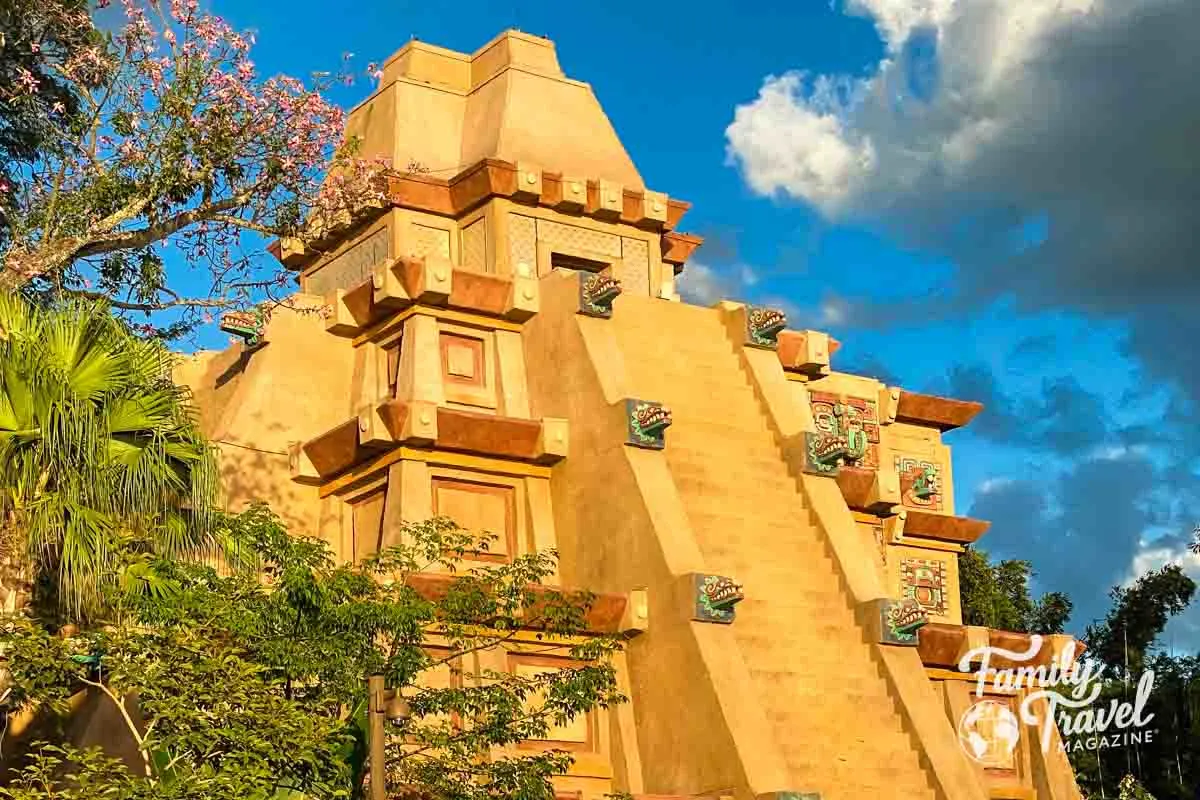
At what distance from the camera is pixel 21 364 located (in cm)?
1421

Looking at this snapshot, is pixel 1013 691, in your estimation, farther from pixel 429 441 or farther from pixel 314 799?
pixel 314 799

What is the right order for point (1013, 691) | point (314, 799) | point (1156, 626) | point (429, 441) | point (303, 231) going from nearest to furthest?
point (314, 799), point (303, 231), point (429, 441), point (1013, 691), point (1156, 626)

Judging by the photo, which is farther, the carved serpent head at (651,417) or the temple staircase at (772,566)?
the carved serpent head at (651,417)

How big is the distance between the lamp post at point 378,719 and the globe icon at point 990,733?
1252cm

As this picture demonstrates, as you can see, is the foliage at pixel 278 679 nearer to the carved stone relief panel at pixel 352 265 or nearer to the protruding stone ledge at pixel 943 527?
the carved stone relief panel at pixel 352 265

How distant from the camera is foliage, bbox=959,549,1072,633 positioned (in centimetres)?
3759

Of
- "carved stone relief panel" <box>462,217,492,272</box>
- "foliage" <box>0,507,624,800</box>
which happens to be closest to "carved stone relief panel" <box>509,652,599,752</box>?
"foliage" <box>0,507,624,800</box>

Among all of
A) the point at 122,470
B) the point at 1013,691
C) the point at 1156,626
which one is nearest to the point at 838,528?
the point at 1013,691

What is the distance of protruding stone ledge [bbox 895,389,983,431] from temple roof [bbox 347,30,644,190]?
516 centimetres

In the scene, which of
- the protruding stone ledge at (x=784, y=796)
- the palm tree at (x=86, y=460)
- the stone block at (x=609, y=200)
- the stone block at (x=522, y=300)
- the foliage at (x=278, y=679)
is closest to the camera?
the foliage at (x=278, y=679)

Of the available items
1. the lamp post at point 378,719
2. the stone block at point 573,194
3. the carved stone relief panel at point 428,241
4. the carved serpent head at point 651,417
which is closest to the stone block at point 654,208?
the stone block at point 573,194

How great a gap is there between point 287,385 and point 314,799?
9677mm

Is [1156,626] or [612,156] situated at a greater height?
[612,156]

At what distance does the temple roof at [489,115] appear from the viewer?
2425 centimetres
